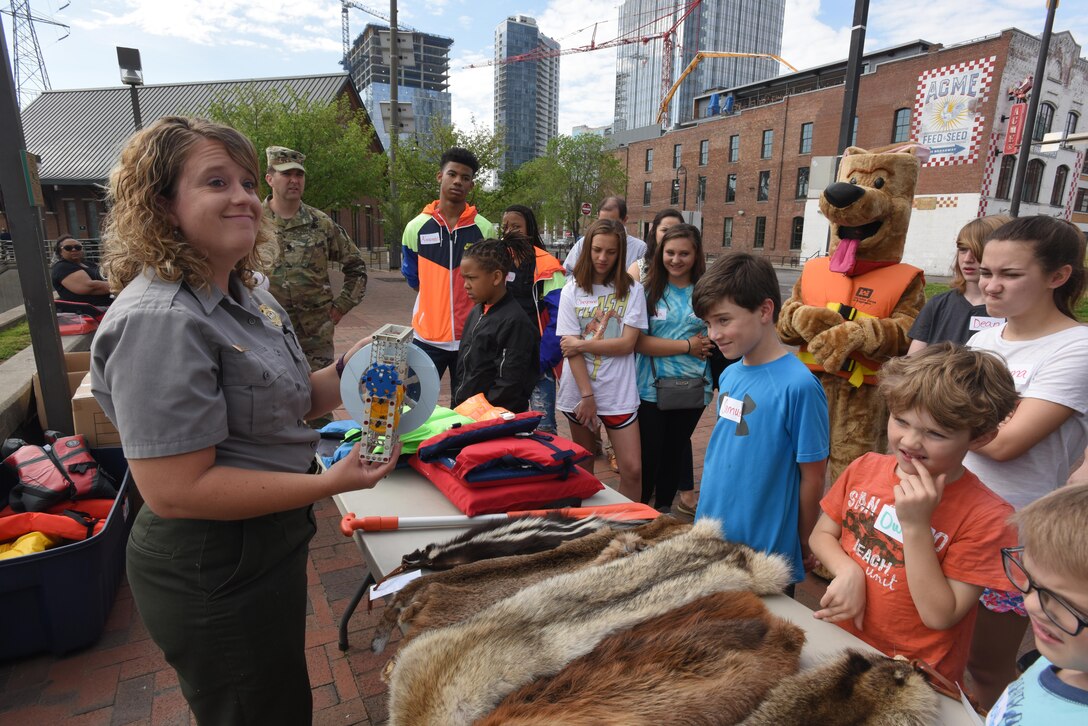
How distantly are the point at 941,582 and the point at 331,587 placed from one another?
2.73 metres

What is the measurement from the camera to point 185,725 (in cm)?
221

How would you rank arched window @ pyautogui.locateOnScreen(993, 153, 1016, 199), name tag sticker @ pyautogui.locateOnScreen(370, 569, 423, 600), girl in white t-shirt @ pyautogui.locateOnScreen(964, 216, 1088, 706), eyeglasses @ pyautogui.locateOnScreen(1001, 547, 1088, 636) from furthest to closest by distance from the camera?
arched window @ pyautogui.locateOnScreen(993, 153, 1016, 199) < girl in white t-shirt @ pyautogui.locateOnScreen(964, 216, 1088, 706) < name tag sticker @ pyautogui.locateOnScreen(370, 569, 423, 600) < eyeglasses @ pyautogui.locateOnScreen(1001, 547, 1088, 636)

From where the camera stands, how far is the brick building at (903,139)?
29.0 metres

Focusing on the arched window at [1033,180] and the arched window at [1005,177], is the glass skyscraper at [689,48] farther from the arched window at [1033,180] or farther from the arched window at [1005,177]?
the arched window at [1005,177]

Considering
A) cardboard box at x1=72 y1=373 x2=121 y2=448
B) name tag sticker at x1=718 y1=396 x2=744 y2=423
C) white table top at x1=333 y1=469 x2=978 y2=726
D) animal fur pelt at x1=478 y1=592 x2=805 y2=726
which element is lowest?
cardboard box at x1=72 y1=373 x2=121 y2=448

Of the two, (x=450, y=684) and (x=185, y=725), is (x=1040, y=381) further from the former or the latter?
(x=185, y=725)

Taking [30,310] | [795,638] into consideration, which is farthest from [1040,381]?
[30,310]

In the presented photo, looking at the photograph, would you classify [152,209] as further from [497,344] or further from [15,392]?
[15,392]

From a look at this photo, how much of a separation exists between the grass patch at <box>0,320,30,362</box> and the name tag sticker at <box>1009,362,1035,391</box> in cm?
739

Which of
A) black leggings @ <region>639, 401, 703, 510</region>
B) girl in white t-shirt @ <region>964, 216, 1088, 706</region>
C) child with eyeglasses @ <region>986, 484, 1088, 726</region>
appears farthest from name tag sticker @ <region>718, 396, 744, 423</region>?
black leggings @ <region>639, 401, 703, 510</region>

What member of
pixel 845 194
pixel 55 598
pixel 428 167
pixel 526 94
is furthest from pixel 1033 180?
pixel 526 94

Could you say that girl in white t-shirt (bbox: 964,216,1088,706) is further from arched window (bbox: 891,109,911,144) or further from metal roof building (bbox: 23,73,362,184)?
arched window (bbox: 891,109,911,144)

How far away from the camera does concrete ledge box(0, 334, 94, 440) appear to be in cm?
349

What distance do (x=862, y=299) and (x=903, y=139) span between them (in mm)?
36044
